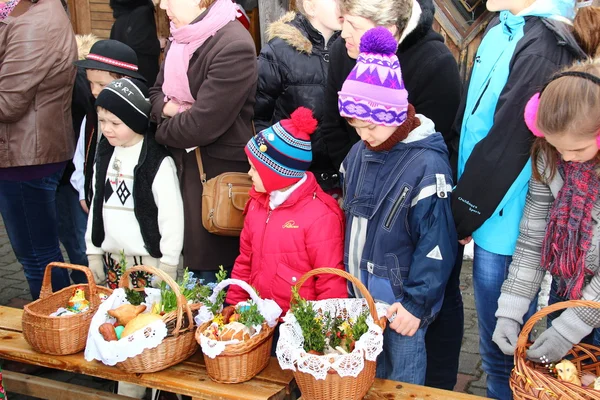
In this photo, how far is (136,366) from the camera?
2.62 m

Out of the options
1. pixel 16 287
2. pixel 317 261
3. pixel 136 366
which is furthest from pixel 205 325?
pixel 16 287

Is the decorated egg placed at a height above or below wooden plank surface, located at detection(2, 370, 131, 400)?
above

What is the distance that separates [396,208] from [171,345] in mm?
1034

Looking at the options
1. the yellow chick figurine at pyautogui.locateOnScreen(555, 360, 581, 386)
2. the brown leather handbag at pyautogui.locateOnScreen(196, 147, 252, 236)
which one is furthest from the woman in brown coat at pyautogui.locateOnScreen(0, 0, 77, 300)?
the yellow chick figurine at pyautogui.locateOnScreen(555, 360, 581, 386)

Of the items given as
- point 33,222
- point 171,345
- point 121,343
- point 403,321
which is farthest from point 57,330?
point 403,321

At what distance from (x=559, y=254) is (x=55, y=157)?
9.06 feet

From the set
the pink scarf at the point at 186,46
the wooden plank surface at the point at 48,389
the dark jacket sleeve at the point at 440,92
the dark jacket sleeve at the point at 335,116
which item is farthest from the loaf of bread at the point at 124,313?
the dark jacket sleeve at the point at 440,92

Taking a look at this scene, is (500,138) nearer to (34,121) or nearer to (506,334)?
(506,334)

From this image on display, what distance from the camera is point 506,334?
250cm

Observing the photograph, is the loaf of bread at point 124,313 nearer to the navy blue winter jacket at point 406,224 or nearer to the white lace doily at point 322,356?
the white lace doily at point 322,356

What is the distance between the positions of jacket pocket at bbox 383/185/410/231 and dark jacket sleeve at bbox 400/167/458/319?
0.05 meters

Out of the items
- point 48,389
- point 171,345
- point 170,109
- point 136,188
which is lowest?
point 48,389

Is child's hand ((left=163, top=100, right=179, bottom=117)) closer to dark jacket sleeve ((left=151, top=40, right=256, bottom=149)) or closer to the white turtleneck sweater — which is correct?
dark jacket sleeve ((left=151, top=40, right=256, bottom=149))

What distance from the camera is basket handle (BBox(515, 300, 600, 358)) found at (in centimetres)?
209
